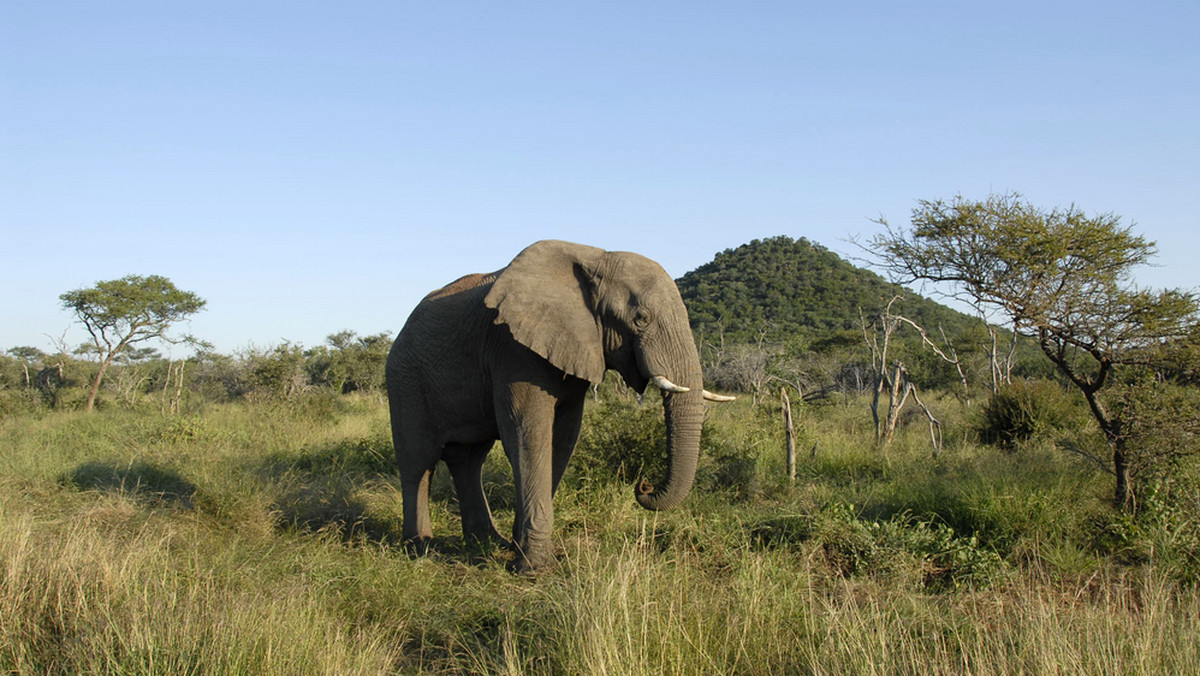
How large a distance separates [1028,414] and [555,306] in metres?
7.38

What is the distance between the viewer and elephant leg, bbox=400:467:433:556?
7.07m

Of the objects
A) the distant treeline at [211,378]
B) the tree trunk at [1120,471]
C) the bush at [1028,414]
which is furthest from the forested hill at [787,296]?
the tree trunk at [1120,471]

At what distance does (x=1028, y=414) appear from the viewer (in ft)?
34.8

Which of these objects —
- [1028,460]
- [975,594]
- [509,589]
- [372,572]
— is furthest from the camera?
[1028,460]

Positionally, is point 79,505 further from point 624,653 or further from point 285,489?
point 624,653

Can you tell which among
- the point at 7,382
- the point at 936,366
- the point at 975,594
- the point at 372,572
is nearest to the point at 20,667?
the point at 372,572

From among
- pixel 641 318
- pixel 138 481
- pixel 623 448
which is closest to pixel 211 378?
pixel 138 481

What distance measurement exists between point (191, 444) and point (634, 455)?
650 cm

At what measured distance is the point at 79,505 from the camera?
313 inches

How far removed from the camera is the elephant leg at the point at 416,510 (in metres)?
7.07

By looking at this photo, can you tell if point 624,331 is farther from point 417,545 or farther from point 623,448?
point 623,448

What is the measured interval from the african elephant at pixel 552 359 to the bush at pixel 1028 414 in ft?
20.3

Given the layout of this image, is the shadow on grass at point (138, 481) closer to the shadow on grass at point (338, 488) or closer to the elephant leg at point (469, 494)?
the shadow on grass at point (338, 488)

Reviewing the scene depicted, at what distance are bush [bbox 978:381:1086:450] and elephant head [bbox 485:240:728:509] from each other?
616 cm
